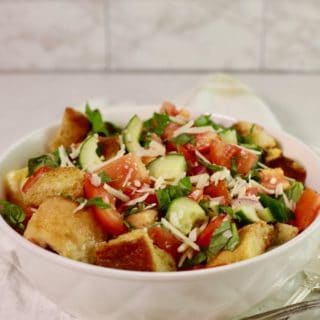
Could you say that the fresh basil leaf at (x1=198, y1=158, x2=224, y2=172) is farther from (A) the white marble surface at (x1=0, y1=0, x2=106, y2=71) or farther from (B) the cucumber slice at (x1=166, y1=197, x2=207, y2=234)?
(A) the white marble surface at (x1=0, y1=0, x2=106, y2=71)

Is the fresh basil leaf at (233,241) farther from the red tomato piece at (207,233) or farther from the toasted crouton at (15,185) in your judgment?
the toasted crouton at (15,185)

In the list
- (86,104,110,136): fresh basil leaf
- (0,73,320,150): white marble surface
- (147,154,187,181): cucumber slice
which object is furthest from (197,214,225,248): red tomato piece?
(0,73,320,150): white marble surface

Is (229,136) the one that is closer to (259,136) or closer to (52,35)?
(259,136)

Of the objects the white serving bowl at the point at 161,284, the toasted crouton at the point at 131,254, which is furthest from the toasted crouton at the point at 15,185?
the toasted crouton at the point at 131,254

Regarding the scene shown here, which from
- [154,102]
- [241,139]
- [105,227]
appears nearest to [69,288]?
[105,227]

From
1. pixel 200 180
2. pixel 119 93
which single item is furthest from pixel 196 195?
pixel 119 93

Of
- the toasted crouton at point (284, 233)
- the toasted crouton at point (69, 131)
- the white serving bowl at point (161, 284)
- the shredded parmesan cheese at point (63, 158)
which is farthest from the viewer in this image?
the toasted crouton at point (69, 131)
